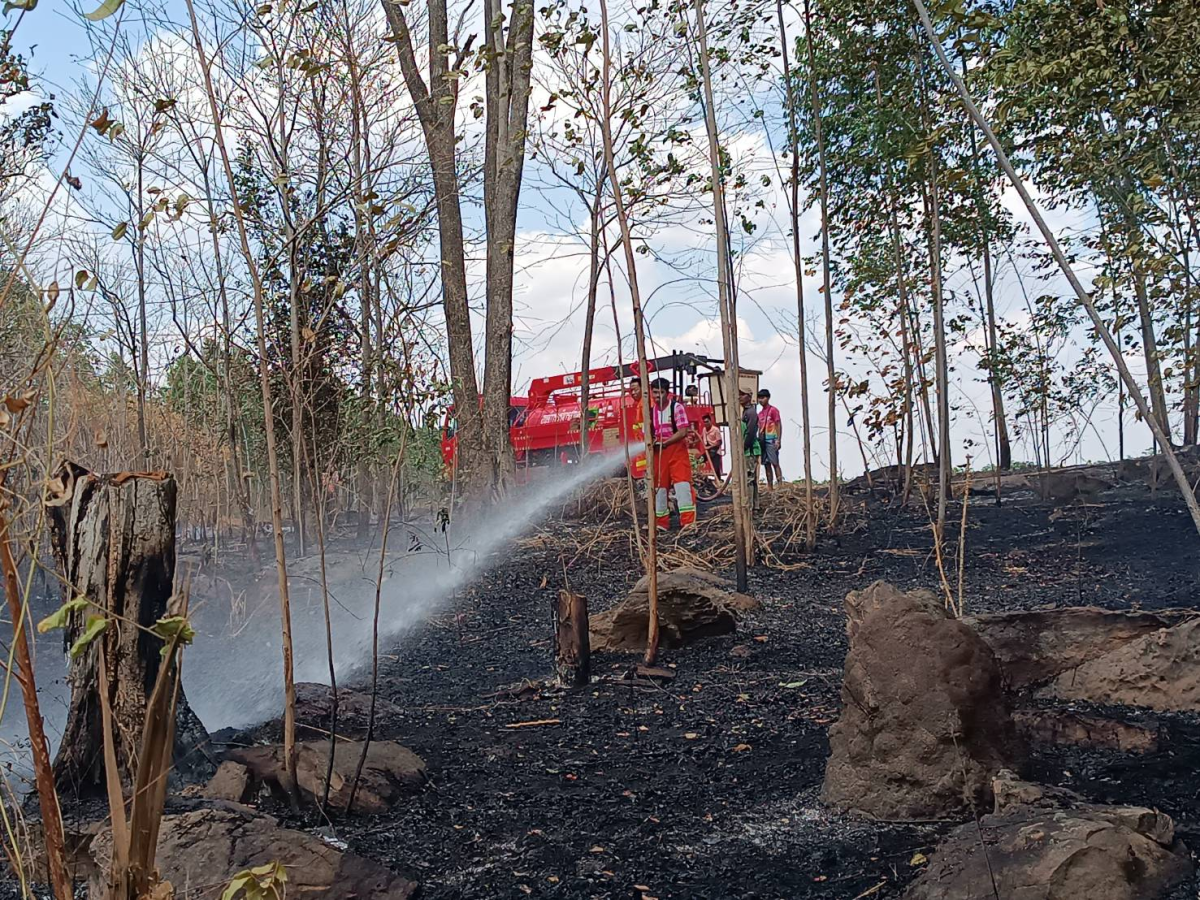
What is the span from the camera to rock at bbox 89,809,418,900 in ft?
9.30

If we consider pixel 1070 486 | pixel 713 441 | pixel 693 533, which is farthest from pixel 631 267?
pixel 713 441

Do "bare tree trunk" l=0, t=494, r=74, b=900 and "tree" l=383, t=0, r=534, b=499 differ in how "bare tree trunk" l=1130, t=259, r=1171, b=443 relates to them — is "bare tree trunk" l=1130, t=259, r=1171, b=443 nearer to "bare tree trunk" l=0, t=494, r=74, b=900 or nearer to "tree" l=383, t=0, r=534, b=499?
"tree" l=383, t=0, r=534, b=499

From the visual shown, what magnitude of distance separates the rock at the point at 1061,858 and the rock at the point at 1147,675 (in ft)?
5.70

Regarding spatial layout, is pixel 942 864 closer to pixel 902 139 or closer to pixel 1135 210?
pixel 1135 210

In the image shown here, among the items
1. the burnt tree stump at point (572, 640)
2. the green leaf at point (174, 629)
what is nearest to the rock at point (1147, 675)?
the burnt tree stump at point (572, 640)

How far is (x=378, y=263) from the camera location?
394 centimetres

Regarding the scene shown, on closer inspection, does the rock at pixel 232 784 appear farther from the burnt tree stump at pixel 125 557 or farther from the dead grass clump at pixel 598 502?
the dead grass clump at pixel 598 502

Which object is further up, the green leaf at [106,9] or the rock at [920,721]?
the green leaf at [106,9]

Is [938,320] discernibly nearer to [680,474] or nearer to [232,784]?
[680,474]

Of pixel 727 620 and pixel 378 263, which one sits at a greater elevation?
pixel 378 263

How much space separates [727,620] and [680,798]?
8.36 ft

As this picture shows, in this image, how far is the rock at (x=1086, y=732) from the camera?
377 centimetres

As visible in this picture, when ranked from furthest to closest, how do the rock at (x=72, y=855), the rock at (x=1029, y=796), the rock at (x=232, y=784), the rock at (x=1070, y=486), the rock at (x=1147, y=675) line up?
1. the rock at (x=1070, y=486)
2. the rock at (x=1147, y=675)
3. the rock at (x=232, y=784)
4. the rock at (x=1029, y=796)
5. the rock at (x=72, y=855)

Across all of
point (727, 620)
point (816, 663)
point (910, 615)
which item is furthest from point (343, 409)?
point (910, 615)
